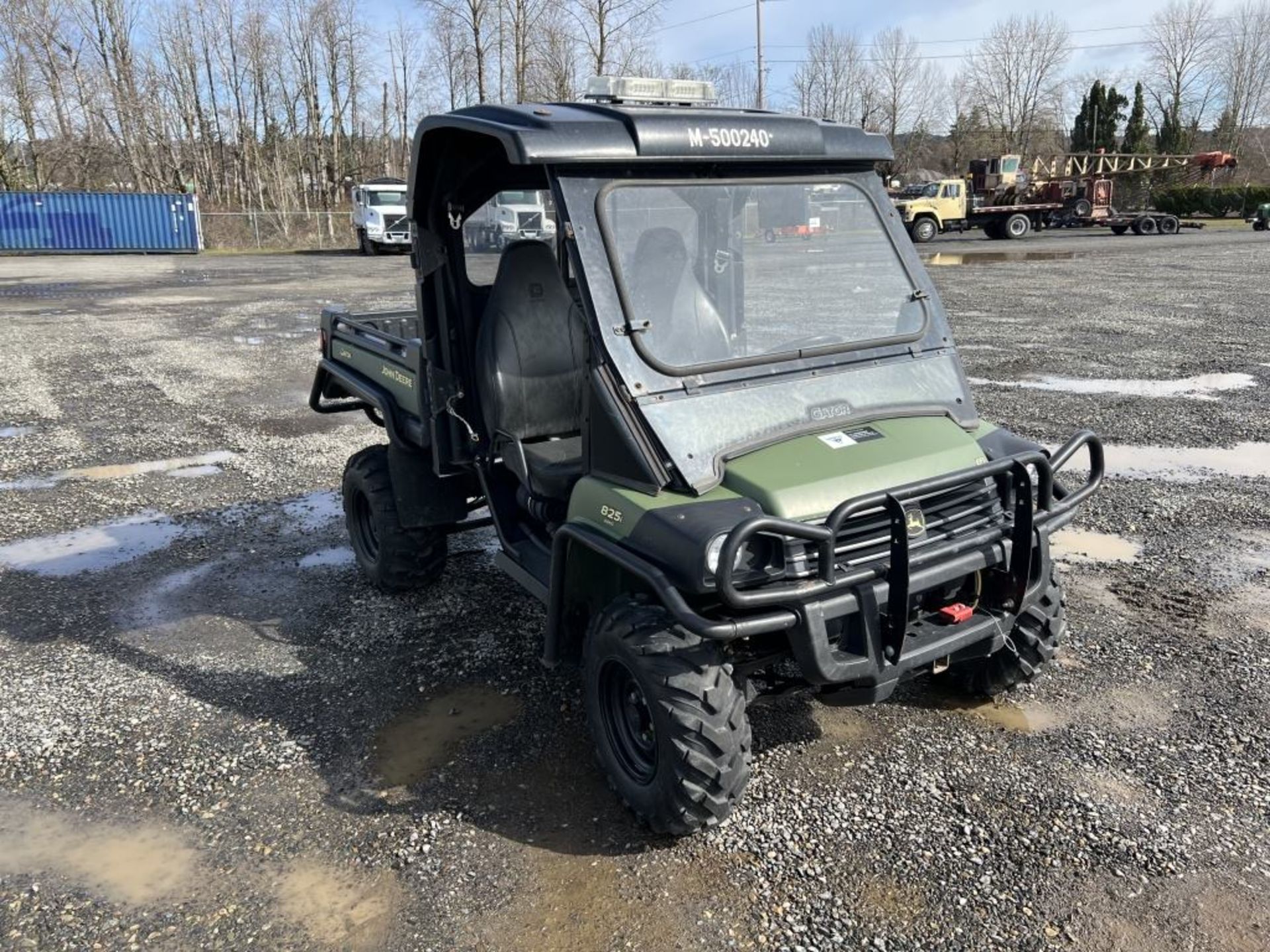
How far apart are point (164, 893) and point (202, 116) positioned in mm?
51118

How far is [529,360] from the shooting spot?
13.8 ft

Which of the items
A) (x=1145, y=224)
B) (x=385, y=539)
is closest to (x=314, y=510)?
(x=385, y=539)

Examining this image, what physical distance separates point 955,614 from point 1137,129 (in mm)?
70550

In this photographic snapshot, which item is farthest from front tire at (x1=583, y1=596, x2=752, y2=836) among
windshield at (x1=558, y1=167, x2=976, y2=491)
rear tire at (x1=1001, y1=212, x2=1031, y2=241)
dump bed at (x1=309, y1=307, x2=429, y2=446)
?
rear tire at (x1=1001, y1=212, x2=1031, y2=241)

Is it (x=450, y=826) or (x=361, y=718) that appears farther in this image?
(x=361, y=718)

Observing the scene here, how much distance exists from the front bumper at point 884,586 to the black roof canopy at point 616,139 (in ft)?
4.12

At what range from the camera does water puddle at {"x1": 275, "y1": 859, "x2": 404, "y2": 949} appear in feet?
9.09

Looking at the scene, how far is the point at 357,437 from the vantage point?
27.0 feet

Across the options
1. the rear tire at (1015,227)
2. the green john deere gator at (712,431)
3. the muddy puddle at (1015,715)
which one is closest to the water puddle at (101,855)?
the green john deere gator at (712,431)

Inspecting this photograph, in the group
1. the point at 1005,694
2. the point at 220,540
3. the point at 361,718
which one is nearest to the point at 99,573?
the point at 220,540

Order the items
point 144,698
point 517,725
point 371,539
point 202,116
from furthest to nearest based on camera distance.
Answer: point 202,116 → point 371,539 → point 144,698 → point 517,725

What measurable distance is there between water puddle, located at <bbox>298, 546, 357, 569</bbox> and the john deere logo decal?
3.45 meters

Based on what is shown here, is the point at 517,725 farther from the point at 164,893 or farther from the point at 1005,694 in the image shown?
the point at 1005,694

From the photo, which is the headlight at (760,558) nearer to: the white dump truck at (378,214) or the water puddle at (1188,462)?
the water puddle at (1188,462)
